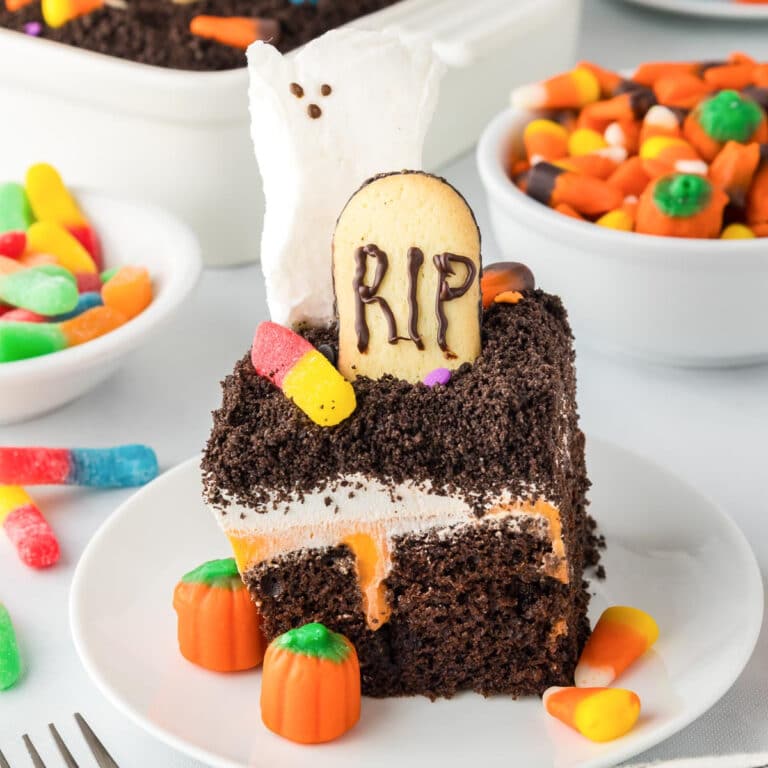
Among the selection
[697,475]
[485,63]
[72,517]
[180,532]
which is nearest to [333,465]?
[180,532]

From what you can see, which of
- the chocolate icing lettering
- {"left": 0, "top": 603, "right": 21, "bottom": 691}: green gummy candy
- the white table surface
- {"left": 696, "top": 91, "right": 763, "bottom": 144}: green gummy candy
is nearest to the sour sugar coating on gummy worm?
the white table surface

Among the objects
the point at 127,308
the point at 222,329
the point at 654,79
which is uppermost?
the point at 654,79

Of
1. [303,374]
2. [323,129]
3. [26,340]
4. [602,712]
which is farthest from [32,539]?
[602,712]

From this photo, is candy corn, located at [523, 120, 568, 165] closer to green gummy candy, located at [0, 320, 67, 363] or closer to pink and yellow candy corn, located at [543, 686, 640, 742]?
green gummy candy, located at [0, 320, 67, 363]

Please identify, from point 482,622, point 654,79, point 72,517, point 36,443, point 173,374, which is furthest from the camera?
point 654,79

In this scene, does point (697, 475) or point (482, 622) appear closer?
point (482, 622)

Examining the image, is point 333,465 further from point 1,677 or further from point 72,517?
point 72,517

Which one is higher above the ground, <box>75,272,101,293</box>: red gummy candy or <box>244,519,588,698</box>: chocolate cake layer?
<box>244,519,588,698</box>: chocolate cake layer
